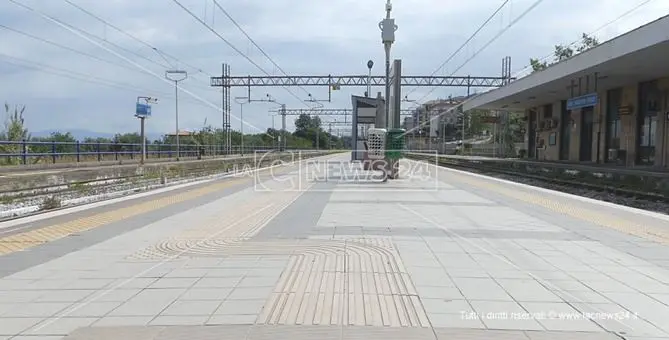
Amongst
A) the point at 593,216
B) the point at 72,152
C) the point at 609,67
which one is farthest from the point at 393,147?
the point at 72,152

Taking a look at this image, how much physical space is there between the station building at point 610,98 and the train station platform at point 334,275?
14.5m

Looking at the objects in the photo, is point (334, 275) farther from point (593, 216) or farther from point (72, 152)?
point (72, 152)

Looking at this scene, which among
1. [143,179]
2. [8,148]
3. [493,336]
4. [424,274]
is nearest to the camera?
[493,336]

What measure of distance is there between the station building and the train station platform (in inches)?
572

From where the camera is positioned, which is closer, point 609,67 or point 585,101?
point 609,67

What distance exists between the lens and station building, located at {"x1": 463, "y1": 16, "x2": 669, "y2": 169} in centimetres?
2341

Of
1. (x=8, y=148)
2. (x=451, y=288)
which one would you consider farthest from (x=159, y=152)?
(x=451, y=288)

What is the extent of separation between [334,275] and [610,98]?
36.3 meters

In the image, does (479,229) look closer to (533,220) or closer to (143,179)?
(533,220)

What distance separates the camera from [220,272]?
616 cm

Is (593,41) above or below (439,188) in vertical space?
above

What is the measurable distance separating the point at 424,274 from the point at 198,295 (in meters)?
2.45

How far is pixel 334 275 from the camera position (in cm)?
601

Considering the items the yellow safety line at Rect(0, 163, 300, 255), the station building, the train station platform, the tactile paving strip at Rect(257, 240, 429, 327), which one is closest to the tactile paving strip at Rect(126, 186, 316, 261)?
the train station platform
